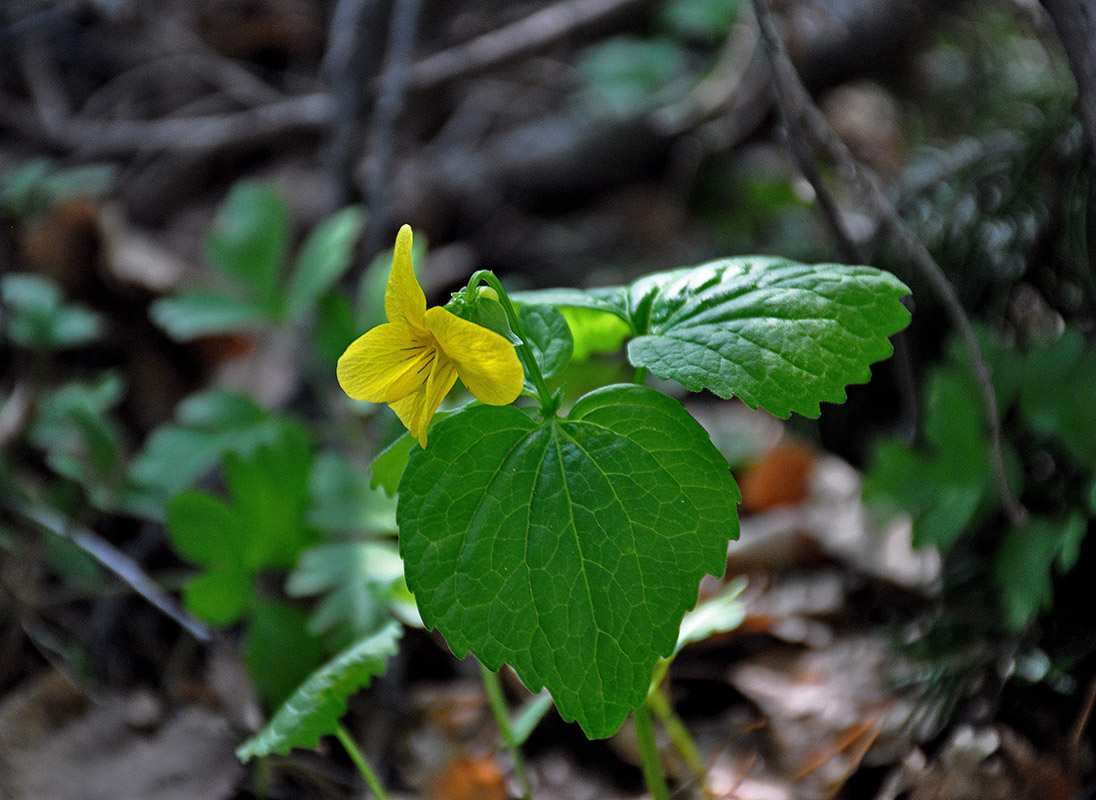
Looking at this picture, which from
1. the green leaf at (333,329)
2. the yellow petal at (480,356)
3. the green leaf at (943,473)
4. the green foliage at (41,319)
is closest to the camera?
the yellow petal at (480,356)

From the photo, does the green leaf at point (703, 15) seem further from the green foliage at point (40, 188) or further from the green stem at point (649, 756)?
the green stem at point (649, 756)

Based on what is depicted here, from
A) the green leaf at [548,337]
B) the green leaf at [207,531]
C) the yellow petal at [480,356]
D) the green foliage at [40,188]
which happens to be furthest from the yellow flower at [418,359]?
the green foliage at [40,188]

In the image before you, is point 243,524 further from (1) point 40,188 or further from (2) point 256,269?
(1) point 40,188

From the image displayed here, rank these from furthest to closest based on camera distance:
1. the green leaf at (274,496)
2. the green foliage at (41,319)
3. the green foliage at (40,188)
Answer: the green foliage at (40,188) < the green foliage at (41,319) < the green leaf at (274,496)

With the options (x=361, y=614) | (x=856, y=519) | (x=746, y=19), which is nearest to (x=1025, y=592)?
(x=856, y=519)

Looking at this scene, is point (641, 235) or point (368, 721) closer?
point (368, 721)

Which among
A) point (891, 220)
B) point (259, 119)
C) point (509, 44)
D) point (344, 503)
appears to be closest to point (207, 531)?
point (344, 503)

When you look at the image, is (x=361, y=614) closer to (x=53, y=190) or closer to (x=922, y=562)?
(x=922, y=562)
